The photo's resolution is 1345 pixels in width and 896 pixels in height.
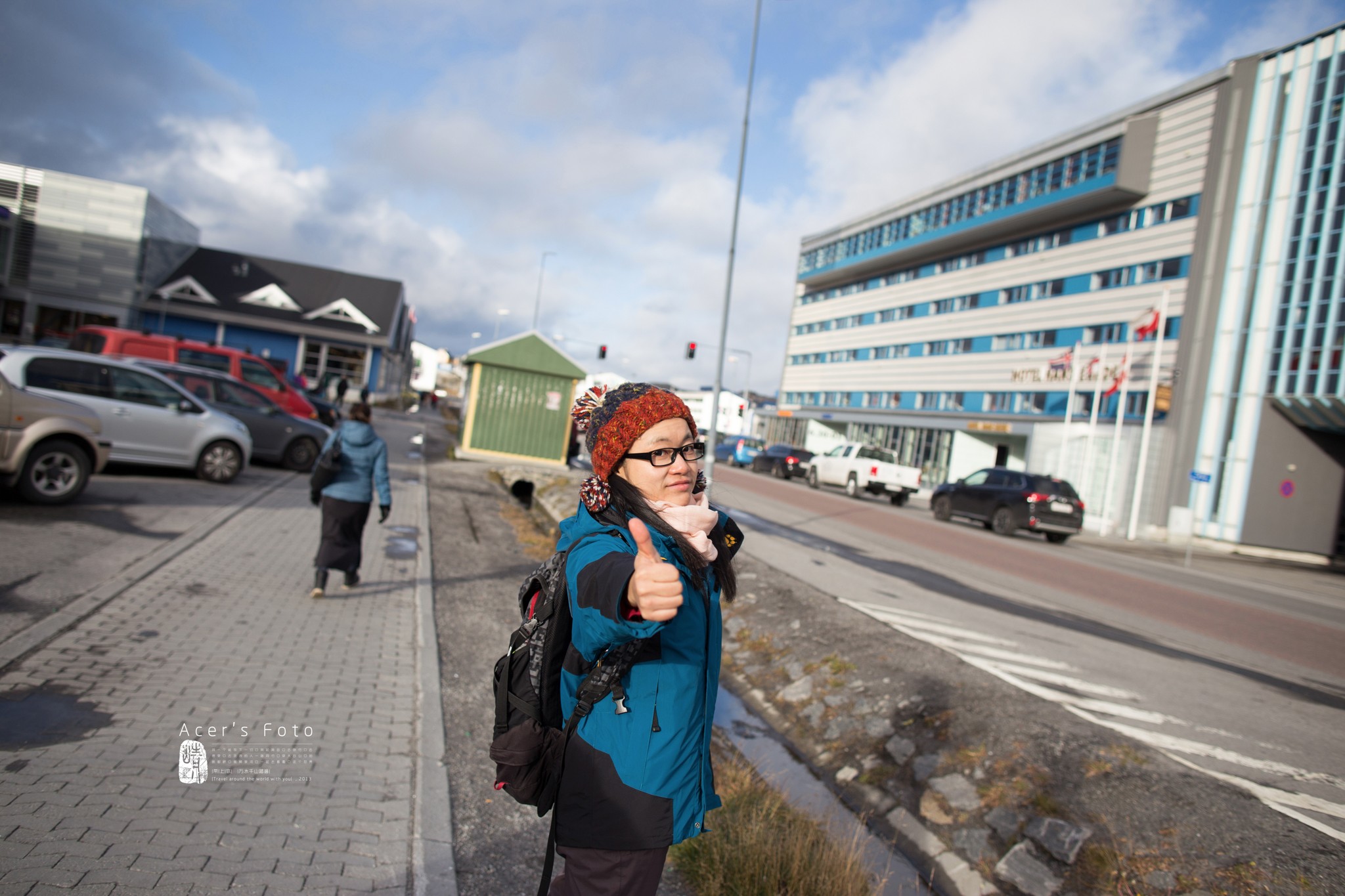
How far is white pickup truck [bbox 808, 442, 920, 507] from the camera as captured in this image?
2523 cm

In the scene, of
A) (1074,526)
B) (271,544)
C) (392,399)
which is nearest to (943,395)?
(1074,526)

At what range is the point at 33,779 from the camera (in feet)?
10.3

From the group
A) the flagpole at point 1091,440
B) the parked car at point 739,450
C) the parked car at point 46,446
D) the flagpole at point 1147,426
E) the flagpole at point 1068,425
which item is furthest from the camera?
the parked car at point 739,450

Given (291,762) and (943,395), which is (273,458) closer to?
(291,762)

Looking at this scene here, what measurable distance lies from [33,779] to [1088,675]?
6.81 m

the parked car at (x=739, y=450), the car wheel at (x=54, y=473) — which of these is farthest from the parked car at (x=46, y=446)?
the parked car at (x=739, y=450)

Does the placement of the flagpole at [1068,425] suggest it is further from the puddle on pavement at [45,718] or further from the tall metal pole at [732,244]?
the puddle on pavement at [45,718]

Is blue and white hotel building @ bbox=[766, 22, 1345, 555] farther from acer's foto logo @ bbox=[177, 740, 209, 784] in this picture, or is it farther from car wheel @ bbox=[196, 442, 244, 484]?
acer's foto logo @ bbox=[177, 740, 209, 784]

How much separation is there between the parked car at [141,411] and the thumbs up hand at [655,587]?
1073 centimetres

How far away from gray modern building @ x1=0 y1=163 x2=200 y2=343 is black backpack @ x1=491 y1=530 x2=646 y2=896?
4309cm

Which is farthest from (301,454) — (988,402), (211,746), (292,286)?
(988,402)

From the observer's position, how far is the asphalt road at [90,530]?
556cm

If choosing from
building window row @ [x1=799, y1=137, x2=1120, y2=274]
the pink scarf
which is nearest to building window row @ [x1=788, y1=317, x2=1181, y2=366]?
building window row @ [x1=799, y1=137, x2=1120, y2=274]

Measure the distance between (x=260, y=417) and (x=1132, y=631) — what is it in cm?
1407
